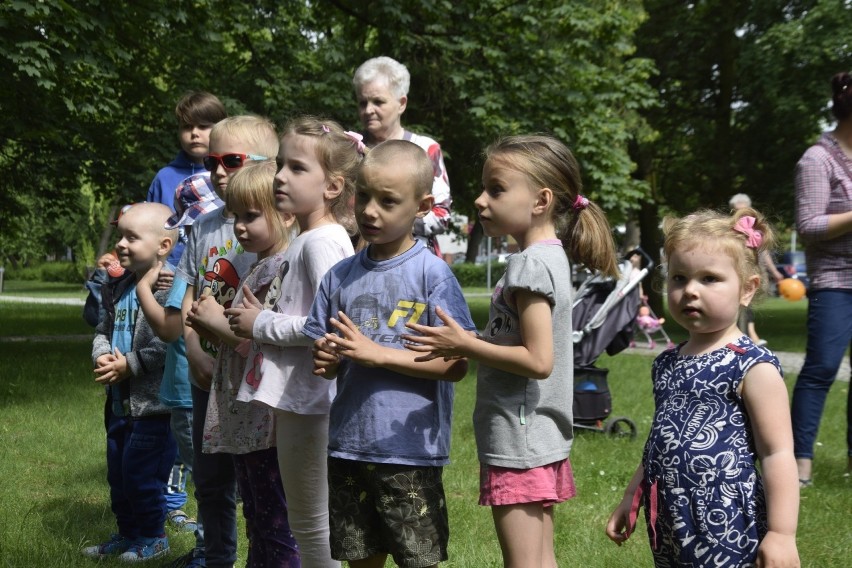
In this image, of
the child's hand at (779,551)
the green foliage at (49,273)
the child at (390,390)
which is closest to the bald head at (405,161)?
the child at (390,390)

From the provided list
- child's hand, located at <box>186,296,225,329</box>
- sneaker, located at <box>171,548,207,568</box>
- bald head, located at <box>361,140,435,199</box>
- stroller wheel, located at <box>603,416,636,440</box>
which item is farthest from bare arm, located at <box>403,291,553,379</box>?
stroller wheel, located at <box>603,416,636,440</box>

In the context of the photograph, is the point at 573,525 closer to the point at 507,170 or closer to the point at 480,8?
the point at 507,170

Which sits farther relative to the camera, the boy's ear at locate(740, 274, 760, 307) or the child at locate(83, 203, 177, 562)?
the child at locate(83, 203, 177, 562)

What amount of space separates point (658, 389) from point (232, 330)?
1.44m

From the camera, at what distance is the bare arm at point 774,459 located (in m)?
2.45

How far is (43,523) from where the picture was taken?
198 inches

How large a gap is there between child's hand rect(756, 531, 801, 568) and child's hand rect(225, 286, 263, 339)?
172 centimetres

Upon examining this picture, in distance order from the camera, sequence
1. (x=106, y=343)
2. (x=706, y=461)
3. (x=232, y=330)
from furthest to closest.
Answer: (x=106, y=343)
(x=232, y=330)
(x=706, y=461)

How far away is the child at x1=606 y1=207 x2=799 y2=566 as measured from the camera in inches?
99.1

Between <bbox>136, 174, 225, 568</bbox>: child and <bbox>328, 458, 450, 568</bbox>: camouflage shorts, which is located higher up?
<bbox>136, 174, 225, 568</bbox>: child

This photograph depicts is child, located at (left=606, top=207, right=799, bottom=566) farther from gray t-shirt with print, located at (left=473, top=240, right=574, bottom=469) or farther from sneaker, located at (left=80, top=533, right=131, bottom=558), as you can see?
sneaker, located at (left=80, top=533, right=131, bottom=558)

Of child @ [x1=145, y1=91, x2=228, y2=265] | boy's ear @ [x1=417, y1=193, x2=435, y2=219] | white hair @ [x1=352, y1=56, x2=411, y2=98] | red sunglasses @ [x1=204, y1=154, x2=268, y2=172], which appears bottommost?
boy's ear @ [x1=417, y1=193, x2=435, y2=219]

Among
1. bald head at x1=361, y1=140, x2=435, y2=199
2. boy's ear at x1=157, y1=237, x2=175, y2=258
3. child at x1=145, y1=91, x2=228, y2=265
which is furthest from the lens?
child at x1=145, y1=91, x2=228, y2=265

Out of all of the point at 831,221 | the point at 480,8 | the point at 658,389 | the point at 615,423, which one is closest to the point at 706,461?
the point at 658,389
